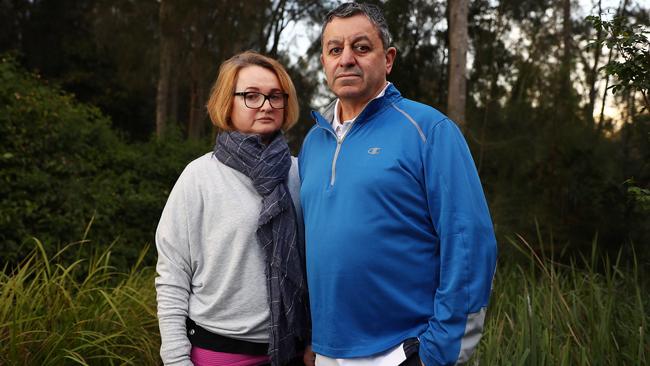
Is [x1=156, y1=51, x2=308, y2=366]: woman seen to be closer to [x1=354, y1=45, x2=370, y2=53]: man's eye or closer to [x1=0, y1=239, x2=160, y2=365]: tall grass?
[x1=354, y1=45, x2=370, y2=53]: man's eye

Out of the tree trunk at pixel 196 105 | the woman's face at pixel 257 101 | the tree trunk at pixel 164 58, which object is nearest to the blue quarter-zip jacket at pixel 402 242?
the woman's face at pixel 257 101

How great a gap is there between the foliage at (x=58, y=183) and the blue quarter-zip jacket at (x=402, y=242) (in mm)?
3414

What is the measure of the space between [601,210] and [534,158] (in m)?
1.17

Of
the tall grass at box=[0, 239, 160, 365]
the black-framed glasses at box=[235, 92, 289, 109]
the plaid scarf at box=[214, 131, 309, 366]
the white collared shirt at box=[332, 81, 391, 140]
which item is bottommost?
the tall grass at box=[0, 239, 160, 365]

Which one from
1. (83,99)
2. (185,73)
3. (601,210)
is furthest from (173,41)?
(601,210)

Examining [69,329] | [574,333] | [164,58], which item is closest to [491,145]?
[574,333]

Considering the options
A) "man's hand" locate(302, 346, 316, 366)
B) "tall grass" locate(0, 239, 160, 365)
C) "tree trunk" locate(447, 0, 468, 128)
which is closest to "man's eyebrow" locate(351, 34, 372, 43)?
"man's hand" locate(302, 346, 316, 366)

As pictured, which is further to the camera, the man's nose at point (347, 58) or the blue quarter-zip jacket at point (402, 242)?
the man's nose at point (347, 58)

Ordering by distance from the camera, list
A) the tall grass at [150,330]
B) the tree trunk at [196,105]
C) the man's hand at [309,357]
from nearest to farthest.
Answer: the man's hand at [309,357]
the tall grass at [150,330]
the tree trunk at [196,105]

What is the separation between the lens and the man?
186cm

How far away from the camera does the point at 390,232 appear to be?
1962 mm

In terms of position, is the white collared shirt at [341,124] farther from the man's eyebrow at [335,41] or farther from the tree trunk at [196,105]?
the tree trunk at [196,105]

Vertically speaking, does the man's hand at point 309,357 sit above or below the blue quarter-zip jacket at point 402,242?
below

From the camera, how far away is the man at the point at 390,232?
186cm
